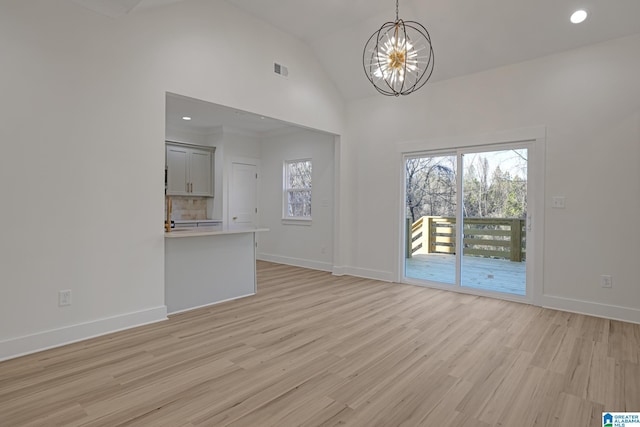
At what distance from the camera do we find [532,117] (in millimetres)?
4398

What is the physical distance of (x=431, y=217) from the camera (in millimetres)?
5375

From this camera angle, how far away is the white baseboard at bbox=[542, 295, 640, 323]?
3.78 m

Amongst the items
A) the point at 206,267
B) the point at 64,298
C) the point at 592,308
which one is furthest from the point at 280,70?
the point at 592,308

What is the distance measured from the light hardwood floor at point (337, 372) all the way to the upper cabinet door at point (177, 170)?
352 cm

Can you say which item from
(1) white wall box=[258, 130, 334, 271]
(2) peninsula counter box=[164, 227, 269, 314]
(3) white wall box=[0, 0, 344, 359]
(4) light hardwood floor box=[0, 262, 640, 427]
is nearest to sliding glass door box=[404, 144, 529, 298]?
(4) light hardwood floor box=[0, 262, 640, 427]

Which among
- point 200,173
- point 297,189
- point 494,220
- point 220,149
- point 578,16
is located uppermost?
point 578,16

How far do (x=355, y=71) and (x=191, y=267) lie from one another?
3.82 meters

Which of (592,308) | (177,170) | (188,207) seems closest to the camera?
(592,308)

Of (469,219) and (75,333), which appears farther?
(469,219)

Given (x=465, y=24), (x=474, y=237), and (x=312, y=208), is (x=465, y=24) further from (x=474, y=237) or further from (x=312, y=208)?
(x=312, y=208)

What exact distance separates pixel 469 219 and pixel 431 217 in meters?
0.57

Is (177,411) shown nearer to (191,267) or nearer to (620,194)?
(191,267)

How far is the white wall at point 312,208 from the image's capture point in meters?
6.75

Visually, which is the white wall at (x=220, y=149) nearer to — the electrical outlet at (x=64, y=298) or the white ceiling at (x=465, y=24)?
the white ceiling at (x=465, y=24)
